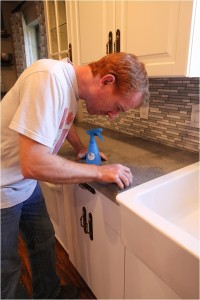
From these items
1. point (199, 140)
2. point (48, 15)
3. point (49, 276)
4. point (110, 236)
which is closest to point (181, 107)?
point (199, 140)

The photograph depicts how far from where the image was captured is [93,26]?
1.13 metres

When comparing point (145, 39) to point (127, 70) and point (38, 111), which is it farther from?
point (38, 111)

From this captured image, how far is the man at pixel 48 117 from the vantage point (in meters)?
0.63

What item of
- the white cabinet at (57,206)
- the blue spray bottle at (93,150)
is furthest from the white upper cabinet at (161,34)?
the white cabinet at (57,206)

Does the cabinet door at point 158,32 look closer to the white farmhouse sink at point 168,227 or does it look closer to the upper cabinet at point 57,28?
the white farmhouse sink at point 168,227

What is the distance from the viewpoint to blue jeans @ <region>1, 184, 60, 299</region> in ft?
2.68

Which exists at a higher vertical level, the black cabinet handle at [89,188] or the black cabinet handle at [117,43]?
the black cabinet handle at [117,43]

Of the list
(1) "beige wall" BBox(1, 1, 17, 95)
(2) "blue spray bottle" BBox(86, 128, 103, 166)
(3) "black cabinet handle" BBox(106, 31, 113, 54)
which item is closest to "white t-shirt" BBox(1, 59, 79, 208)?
(2) "blue spray bottle" BBox(86, 128, 103, 166)

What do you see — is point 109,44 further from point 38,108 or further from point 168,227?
point 168,227

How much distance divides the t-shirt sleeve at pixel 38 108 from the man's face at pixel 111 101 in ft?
0.60

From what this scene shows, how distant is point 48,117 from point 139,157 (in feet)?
1.89

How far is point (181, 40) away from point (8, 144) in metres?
0.71

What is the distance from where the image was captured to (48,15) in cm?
165

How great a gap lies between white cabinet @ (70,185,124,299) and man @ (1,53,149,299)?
0.47ft
